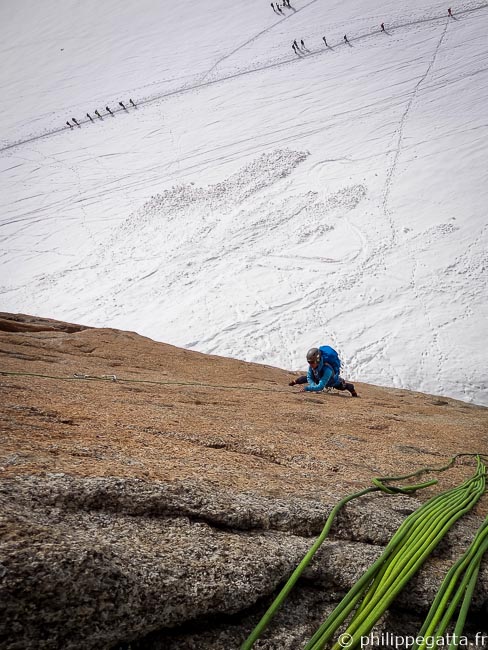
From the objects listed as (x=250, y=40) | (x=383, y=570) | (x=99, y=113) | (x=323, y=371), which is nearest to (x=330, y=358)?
(x=323, y=371)

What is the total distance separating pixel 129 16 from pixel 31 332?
60.8 meters

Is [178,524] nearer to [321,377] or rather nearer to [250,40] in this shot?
[321,377]

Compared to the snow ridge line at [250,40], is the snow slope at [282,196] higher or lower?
lower

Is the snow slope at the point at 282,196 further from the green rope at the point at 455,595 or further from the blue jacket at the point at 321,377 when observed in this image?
the green rope at the point at 455,595

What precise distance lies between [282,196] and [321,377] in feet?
55.6

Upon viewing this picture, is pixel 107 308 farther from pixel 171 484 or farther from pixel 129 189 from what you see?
pixel 171 484

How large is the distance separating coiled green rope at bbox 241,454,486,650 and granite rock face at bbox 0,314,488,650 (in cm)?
6

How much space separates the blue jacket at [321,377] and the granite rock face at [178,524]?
123 inches

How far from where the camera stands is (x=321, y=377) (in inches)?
304

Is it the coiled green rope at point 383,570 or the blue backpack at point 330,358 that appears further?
the blue backpack at point 330,358

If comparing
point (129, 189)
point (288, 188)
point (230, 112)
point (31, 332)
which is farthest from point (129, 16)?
point (31, 332)

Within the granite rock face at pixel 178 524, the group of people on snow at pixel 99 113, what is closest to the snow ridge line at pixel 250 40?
the group of people on snow at pixel 99 113

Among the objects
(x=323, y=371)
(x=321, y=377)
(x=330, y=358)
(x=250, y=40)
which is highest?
(x=250, y=40)

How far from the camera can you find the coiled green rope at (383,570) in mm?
1809
